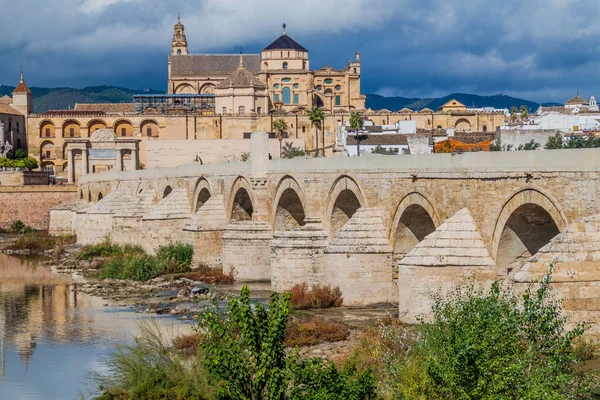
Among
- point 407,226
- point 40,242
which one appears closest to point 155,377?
point 407,226

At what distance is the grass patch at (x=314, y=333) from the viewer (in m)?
20.9

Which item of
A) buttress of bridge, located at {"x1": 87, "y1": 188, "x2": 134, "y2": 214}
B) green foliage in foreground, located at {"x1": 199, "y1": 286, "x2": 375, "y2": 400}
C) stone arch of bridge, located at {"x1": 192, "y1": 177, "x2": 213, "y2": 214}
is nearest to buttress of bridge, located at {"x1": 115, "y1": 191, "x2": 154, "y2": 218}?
buttress of bridge, located at {"x1": 87, "y1": 188, "x2": 134, "y2": 214}

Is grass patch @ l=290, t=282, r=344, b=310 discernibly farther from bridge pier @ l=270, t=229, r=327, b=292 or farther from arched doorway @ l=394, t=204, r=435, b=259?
arched doorway @ l=394, t=204, r=435, b=259

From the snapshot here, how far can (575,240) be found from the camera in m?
17.7

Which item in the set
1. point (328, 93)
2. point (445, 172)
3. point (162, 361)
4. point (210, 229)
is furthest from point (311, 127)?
point (162, 361)

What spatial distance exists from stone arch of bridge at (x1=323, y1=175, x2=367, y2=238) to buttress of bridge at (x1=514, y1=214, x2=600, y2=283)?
410 inches

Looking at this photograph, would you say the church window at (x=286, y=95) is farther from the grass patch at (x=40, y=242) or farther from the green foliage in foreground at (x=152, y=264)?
the green foliage in foreground at (x=152, y=264)

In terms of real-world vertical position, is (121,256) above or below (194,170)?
below

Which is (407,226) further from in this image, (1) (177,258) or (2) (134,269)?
(2) (134,269)

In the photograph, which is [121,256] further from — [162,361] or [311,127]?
[311,127]

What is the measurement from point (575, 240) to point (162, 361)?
719cm

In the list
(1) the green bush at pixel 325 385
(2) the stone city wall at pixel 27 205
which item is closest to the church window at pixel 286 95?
(2) the stone city wall at pixel 27 205

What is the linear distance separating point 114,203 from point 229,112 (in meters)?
38.9

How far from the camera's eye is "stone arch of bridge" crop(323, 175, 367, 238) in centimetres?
2808
